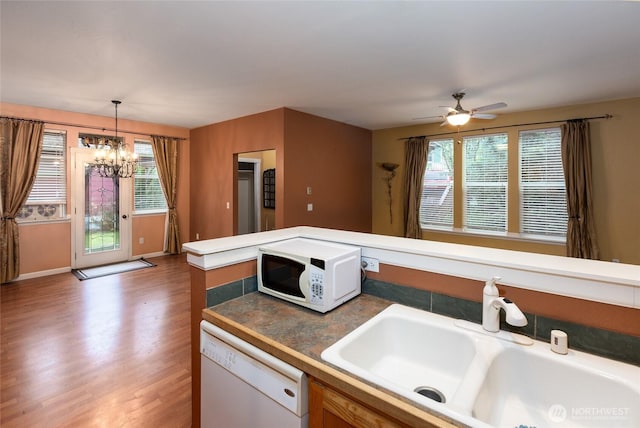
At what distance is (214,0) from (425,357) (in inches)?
94.1

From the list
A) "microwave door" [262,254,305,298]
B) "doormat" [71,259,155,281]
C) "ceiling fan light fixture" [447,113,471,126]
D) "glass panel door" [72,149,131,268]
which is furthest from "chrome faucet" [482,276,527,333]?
"glass panel door" [72,149,131,268]

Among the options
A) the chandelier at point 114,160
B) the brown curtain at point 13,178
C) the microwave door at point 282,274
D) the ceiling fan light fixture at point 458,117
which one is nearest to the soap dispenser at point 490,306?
the microwave door at point 282,274

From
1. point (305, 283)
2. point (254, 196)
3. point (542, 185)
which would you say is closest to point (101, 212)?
point (254, 196)

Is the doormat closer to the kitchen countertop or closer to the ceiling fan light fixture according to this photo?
the kitchen countertop

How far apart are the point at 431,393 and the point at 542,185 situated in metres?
4.78

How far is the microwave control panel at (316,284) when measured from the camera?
56.3 inches

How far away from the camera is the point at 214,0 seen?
76.0 inches

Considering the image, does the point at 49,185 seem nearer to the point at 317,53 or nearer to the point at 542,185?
the point at 317,53

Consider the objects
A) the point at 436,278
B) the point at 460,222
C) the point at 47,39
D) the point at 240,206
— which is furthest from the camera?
the point at 240,206

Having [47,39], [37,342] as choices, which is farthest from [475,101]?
[37,342]

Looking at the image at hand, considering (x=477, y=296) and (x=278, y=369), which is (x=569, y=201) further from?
(x=278, y=369)

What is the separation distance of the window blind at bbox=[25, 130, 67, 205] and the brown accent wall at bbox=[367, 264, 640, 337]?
574cm

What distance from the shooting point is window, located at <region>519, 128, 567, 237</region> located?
457cm

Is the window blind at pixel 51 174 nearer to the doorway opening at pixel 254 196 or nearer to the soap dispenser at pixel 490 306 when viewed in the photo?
the doorway opening at pixel 254 196
